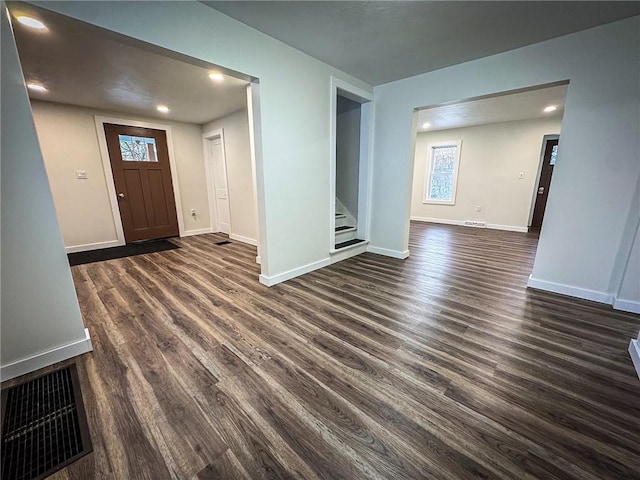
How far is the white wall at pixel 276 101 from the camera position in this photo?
1671 millimetres

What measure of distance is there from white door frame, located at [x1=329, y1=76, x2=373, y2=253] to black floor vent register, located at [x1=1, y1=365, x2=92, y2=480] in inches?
107

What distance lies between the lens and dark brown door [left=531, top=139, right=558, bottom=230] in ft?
18.3

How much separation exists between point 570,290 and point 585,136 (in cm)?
153

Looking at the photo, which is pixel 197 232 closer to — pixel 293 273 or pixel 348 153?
pixel 293 273

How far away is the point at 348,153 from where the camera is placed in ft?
13.8

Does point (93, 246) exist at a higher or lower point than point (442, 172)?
lower

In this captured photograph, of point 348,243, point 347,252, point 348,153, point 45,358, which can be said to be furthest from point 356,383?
point 348,153

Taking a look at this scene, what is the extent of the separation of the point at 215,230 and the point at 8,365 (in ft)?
14.6

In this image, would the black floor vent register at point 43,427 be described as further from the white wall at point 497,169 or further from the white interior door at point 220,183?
the white wall at point 497,169

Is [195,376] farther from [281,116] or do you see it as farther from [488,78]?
[488,78]

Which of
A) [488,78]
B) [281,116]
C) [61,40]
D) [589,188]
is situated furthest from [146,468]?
[488,78]

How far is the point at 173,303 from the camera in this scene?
2414 millimetres

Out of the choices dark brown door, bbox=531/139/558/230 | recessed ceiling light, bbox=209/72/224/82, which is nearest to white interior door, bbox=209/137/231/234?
recessed ceiling light, bbox=209/72/224/82

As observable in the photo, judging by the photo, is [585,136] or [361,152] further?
[361,152]
